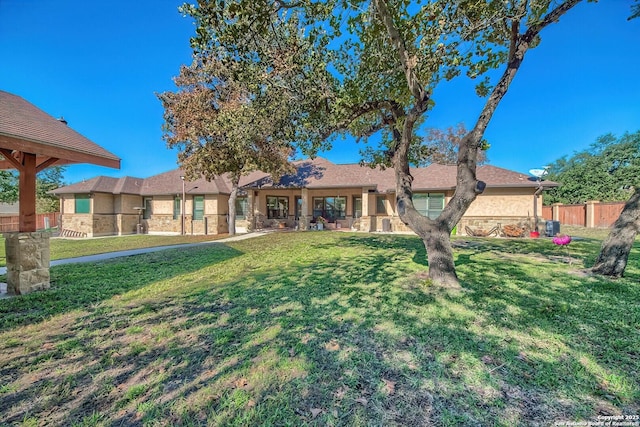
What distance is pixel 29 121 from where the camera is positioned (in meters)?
5.24

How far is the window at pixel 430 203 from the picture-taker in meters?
17.5

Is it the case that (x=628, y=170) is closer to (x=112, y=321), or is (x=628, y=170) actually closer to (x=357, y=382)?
(x=357, y=382)

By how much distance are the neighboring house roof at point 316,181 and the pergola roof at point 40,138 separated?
12752 millimetres

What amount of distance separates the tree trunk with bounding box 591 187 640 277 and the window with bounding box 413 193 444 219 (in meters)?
11.3

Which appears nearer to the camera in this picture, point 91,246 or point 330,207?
point 91,246

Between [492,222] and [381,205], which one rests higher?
[381,205]

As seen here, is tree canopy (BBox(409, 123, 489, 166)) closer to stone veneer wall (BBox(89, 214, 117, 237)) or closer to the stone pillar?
stone veneer wall (BBox(89, 214, 117, 237))

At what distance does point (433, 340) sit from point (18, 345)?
4.92m

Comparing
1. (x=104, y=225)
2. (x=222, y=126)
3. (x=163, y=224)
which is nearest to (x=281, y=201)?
Answer: (x=163, y=224)

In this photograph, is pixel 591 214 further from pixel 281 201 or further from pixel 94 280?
pixel 94 280

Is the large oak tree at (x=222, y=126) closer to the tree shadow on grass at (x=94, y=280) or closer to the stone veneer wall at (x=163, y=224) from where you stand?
the tree shadow on grass at (x=94, y=280)

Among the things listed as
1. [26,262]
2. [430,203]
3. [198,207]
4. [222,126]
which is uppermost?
[222,126]

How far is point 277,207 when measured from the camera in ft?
70.7

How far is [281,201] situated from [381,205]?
7769 millimetres
